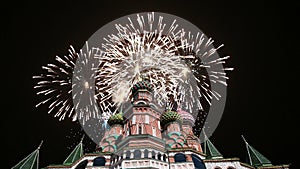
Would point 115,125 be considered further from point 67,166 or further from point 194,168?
point 194,168

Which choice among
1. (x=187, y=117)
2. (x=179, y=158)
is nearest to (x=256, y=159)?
(x=179, y=158)

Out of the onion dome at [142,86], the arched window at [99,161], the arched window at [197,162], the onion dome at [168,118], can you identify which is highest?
the onion dome at [142,86]

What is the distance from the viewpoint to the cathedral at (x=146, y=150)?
82.3 feet

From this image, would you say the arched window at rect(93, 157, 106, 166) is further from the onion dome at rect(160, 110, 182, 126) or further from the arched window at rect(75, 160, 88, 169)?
the onion dome at rect(160, 110, 182, 126)

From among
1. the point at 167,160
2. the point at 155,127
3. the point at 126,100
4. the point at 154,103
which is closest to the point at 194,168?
the point at 167,160

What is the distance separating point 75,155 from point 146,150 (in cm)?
1284

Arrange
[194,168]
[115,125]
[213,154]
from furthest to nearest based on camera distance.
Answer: [115,125] → [213,154] → [194,168]

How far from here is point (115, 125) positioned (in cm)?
3697

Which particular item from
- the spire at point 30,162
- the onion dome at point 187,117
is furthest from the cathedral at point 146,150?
the onion dome at point 187,117

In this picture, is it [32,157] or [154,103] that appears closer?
[32,157]

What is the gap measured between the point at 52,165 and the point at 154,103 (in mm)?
15827

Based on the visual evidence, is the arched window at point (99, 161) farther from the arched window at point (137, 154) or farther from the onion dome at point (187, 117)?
the onion dome at point (187, 117)

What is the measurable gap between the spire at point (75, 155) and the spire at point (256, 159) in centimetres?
2416

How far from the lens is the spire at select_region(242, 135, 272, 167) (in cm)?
2933
